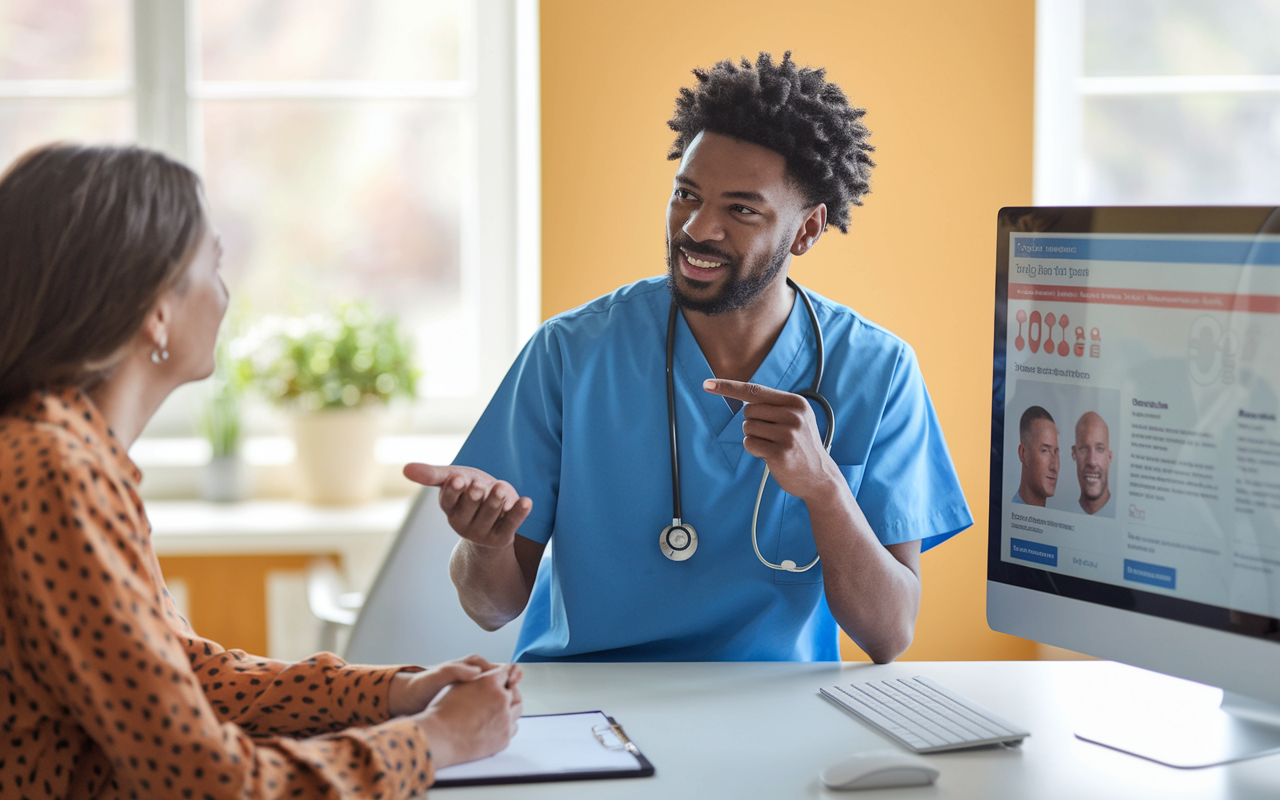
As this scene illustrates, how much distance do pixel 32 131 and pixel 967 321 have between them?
2309 millimetres

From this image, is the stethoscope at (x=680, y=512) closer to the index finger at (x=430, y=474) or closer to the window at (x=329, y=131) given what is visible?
the index finger at (x=430, y=474)

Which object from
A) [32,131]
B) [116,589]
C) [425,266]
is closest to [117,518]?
[116,589]

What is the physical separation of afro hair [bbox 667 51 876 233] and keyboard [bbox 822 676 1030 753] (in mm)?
726

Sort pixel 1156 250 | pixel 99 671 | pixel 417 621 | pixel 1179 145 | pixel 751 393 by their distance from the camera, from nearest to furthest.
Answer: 1. pixel 99 671
2. pixel 1156 250
3. pixel 751 393
4. pixel 417 621
5. pixel 1179 145

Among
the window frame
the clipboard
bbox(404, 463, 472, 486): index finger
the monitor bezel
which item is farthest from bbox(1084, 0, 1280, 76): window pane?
the clipboard

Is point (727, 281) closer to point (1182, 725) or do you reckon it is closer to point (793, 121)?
point (793, 121)

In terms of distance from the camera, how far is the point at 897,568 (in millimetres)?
1304

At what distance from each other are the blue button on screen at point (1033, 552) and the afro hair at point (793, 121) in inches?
24.8

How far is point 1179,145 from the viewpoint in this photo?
100 inches

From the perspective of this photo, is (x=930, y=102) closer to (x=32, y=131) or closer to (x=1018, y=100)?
(x=1018, y=100)

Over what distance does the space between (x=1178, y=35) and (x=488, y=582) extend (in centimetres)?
217

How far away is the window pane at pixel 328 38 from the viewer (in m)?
2.61

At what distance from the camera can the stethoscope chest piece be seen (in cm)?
132

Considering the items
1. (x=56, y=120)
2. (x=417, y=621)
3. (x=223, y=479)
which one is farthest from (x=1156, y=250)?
(x=56, y=120)
